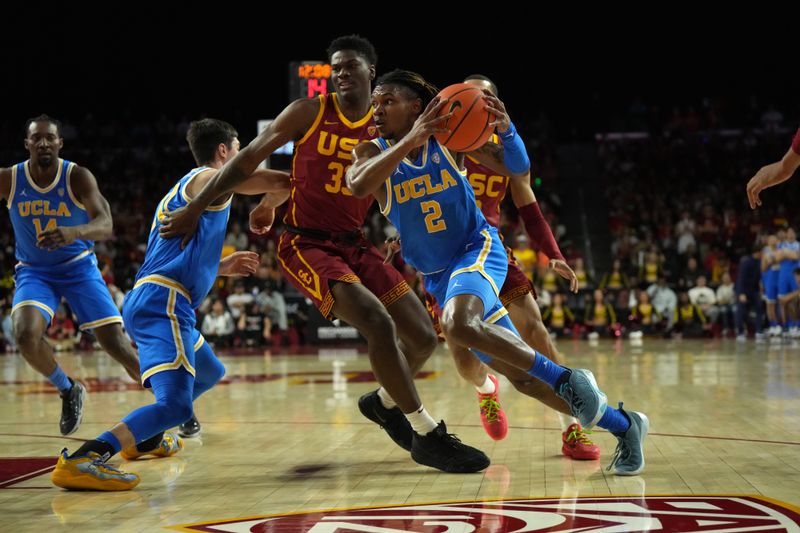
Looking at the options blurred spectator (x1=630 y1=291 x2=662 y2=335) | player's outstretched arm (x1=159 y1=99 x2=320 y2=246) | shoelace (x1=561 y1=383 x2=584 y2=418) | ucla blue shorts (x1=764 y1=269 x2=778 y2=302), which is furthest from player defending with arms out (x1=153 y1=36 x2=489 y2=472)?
blurred spectator (x1=630 y1=291 x2=662 y2=335)

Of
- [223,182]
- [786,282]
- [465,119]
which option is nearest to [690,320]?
[786,282]

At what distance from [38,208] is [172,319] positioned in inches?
89.8

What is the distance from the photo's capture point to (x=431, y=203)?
14.9 feet

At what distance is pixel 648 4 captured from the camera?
24.5 meters

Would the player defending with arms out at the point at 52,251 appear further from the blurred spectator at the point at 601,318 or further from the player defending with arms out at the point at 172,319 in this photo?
the blurred spectator at the point at 601,318

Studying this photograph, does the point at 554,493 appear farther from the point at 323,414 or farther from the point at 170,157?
the point at 170,157

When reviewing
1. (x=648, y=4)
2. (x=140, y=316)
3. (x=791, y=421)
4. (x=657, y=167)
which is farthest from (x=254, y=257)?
(x=648, y=4)

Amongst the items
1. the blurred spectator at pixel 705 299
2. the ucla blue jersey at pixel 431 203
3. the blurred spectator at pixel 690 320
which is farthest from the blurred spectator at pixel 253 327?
the ucla blue jersey at pixel 431 203

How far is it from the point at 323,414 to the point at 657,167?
17.9 m

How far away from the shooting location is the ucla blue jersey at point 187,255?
4.66m

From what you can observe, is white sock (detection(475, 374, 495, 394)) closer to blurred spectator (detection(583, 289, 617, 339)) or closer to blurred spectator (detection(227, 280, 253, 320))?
blurred spectator (detection(227, 280, 253, 320))

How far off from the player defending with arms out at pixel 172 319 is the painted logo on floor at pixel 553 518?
973 millimetres

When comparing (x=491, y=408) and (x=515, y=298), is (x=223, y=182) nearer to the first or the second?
(x=515, y=298)

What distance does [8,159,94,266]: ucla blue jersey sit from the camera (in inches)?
248
